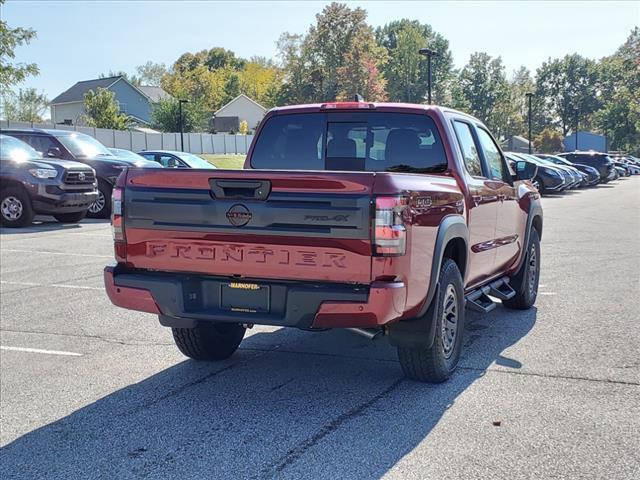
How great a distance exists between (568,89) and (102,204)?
108585 mm

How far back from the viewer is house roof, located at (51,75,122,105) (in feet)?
251

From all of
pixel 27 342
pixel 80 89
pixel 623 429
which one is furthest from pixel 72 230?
pixel 80 89

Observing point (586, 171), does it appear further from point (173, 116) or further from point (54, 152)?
point (173, 116)

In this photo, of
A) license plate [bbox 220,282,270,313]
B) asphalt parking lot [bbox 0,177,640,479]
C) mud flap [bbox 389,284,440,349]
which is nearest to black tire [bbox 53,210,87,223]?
asphalt parking lot [bbox 0,177,640,479]

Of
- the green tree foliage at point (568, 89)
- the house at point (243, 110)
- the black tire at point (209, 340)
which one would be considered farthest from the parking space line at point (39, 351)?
the green tree foliage at point (568, 89)

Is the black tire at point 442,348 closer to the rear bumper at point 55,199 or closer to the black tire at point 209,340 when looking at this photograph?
the black tire at point 209,340

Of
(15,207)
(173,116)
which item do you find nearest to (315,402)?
(15,207)

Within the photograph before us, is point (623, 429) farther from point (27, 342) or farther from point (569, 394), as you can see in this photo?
point (27, 342)

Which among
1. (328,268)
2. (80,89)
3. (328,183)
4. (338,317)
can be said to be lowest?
(338,317)

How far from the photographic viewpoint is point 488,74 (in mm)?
110562

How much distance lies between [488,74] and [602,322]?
109 meters

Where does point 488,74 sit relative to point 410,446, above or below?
above

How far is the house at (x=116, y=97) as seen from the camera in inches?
3024

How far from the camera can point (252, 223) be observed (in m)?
4.40
